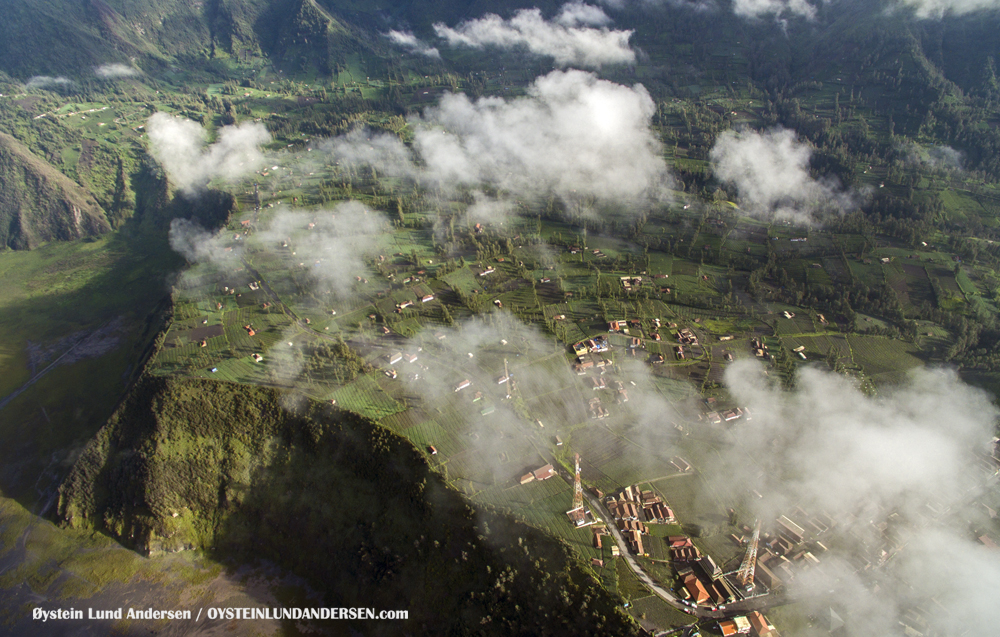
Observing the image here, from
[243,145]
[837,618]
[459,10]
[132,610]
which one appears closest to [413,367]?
[132,610]

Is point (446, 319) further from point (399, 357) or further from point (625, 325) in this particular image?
point (625, 325)

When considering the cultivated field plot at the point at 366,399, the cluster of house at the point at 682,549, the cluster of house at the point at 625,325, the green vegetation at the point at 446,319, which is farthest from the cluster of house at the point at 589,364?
the cluster of house at the point at 682,549

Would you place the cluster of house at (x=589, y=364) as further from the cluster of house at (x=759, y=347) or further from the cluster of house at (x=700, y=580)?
the cluster of house at (x=700, y=580)

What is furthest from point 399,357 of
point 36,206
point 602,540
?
point 36,206

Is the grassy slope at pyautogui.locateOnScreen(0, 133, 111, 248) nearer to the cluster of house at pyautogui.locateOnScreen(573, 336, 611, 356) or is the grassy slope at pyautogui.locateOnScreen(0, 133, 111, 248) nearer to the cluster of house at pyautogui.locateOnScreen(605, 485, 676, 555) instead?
the cluster of house at pyautogui.locateOnScreen(573, 336, 611, 356)

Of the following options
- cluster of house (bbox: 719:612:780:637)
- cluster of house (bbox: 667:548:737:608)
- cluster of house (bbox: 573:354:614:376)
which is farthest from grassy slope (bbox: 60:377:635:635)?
cluster of house (bbox: 573:354:614:376)

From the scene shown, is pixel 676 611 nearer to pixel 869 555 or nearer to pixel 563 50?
pixel 869 555

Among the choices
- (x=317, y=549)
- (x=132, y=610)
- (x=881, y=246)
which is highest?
(x=881, y=246)
